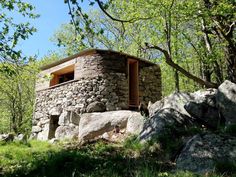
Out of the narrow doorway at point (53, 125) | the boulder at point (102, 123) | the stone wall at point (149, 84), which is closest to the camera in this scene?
the boulder at point (102, 123)

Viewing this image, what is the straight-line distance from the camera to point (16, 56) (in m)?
7.93

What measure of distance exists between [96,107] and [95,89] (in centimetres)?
85

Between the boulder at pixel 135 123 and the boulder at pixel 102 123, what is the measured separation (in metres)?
0.32

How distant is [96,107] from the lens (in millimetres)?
11688

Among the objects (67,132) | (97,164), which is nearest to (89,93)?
(67,132)

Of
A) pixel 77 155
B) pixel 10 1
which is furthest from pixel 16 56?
pixel 77 155

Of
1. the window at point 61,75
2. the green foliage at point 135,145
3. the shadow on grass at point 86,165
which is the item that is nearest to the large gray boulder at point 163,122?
the green foliage at point 135,145

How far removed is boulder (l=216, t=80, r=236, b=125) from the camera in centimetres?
682

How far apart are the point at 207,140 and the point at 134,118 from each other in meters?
4.37

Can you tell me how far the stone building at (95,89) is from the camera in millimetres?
11930

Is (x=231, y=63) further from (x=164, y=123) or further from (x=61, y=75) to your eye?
(x=61, y=75)

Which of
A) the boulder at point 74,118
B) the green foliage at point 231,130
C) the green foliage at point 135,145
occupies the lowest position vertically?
the green foliage at point 135,145

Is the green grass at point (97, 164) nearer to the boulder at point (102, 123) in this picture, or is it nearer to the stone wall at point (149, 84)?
the boulder at point (102, 123)

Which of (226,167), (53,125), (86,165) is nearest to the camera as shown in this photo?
(226,167)
